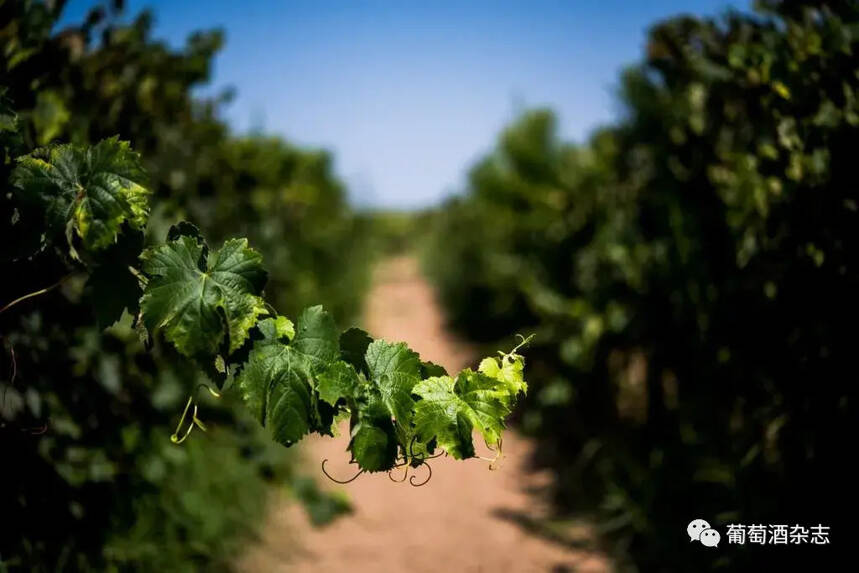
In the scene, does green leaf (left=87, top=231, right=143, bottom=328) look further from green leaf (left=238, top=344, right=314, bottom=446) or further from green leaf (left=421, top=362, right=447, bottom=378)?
green leaf (left=421, top=362, right=447, bottom=378)

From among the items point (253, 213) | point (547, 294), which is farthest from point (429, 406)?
point (547, 294)

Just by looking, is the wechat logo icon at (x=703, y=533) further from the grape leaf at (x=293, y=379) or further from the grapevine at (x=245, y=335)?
the grape leaf at (x=293, y=379)

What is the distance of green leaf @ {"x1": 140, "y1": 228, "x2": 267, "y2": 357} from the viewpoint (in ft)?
3.75

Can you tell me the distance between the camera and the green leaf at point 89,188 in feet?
3.87

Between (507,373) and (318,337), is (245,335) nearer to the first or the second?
(318,337)

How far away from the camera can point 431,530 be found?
4.23 metres

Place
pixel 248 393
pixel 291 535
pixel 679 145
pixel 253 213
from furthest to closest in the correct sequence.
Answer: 1. pixel 253 213
2. pixel 291 535
3. pixel 679 145
4. pixel 248 393

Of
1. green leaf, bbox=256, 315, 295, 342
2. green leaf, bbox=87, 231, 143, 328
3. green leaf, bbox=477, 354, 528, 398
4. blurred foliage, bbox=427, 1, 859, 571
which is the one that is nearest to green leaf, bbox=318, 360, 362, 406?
green leaf, bbox=256, 315, 295, 342

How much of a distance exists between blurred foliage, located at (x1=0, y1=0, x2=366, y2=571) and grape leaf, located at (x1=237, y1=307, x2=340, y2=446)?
379 mm

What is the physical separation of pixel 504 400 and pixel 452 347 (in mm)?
9001

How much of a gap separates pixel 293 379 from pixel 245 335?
5.4 inches

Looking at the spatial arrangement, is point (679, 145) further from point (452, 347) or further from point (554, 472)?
point (452, 347)

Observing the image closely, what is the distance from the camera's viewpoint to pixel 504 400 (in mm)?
1247

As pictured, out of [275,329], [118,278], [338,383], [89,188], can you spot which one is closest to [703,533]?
[338,383]
